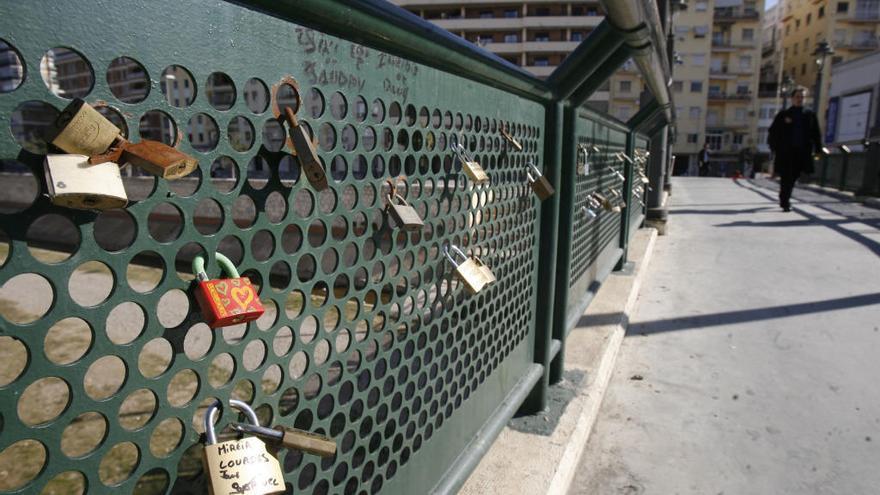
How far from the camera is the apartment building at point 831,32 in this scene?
2324 inches

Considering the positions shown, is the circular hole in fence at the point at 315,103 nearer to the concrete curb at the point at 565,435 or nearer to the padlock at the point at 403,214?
the padlock at the point at 403,214

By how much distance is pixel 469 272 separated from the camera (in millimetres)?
1664

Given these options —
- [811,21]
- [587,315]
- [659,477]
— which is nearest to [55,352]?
[587,315]

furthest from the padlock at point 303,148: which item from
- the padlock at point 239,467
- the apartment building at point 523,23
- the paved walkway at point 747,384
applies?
the apartment building at point 523,23

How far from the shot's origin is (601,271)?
4.80 metres

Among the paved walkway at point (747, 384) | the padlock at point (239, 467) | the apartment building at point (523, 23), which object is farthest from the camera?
the apartment building at point (523, 23)

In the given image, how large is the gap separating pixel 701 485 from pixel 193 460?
7.48ft

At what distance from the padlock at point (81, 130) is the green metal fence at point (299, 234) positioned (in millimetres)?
31

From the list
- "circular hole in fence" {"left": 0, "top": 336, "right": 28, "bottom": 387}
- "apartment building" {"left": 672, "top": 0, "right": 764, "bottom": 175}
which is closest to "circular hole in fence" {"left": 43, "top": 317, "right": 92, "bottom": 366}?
"circular hole in fence" {"left": 0, "top": 336, "right": 28, "bottom": 387}

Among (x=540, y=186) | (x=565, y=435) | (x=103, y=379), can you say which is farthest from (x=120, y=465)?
(x=103, y=379)

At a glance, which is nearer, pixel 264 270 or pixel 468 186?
pixel 264 270

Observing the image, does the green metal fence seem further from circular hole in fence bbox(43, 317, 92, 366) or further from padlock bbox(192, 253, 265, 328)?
circular hole in fence bbox(43, 317, 92, 366)

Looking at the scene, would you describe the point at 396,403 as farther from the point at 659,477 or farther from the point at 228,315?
the point at 659,477

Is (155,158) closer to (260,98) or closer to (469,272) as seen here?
(260,98)
